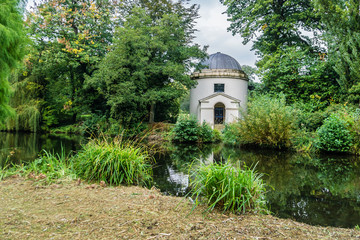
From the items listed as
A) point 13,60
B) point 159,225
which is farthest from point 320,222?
point 13,60

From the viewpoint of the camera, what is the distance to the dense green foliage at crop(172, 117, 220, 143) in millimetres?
12773

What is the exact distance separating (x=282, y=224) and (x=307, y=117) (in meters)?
11.7

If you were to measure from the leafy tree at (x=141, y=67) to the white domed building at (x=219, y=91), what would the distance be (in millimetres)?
4398

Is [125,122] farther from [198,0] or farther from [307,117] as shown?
[198,0]

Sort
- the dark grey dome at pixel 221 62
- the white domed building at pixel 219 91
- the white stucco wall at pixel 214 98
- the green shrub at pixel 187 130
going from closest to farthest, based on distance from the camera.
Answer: the green shrub at pixel 187 130 → the white stucco wall at pixel 214 98 → the white domed building at pixel 219 91 → the dark grey dome at pixel 221 62

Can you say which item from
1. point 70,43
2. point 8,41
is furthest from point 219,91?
point 8,41

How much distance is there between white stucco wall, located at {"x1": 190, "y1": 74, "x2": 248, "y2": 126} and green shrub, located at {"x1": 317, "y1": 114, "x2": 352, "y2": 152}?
11.0 meters

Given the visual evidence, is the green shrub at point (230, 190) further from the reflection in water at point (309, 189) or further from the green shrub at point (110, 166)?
the green shrub at point (110, 166)

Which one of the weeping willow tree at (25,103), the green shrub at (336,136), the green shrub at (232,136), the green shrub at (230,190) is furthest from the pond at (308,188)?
the weeping willow tree at (25,103)

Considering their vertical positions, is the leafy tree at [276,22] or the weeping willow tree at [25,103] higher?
the leafy tree at [276,22]

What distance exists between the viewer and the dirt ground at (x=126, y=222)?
202 centimetres

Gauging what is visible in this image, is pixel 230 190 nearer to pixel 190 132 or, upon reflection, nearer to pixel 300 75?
pixel 190 132

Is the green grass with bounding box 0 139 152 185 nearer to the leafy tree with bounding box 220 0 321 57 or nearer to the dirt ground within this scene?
the dirt ground

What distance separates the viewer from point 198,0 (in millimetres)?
21422
